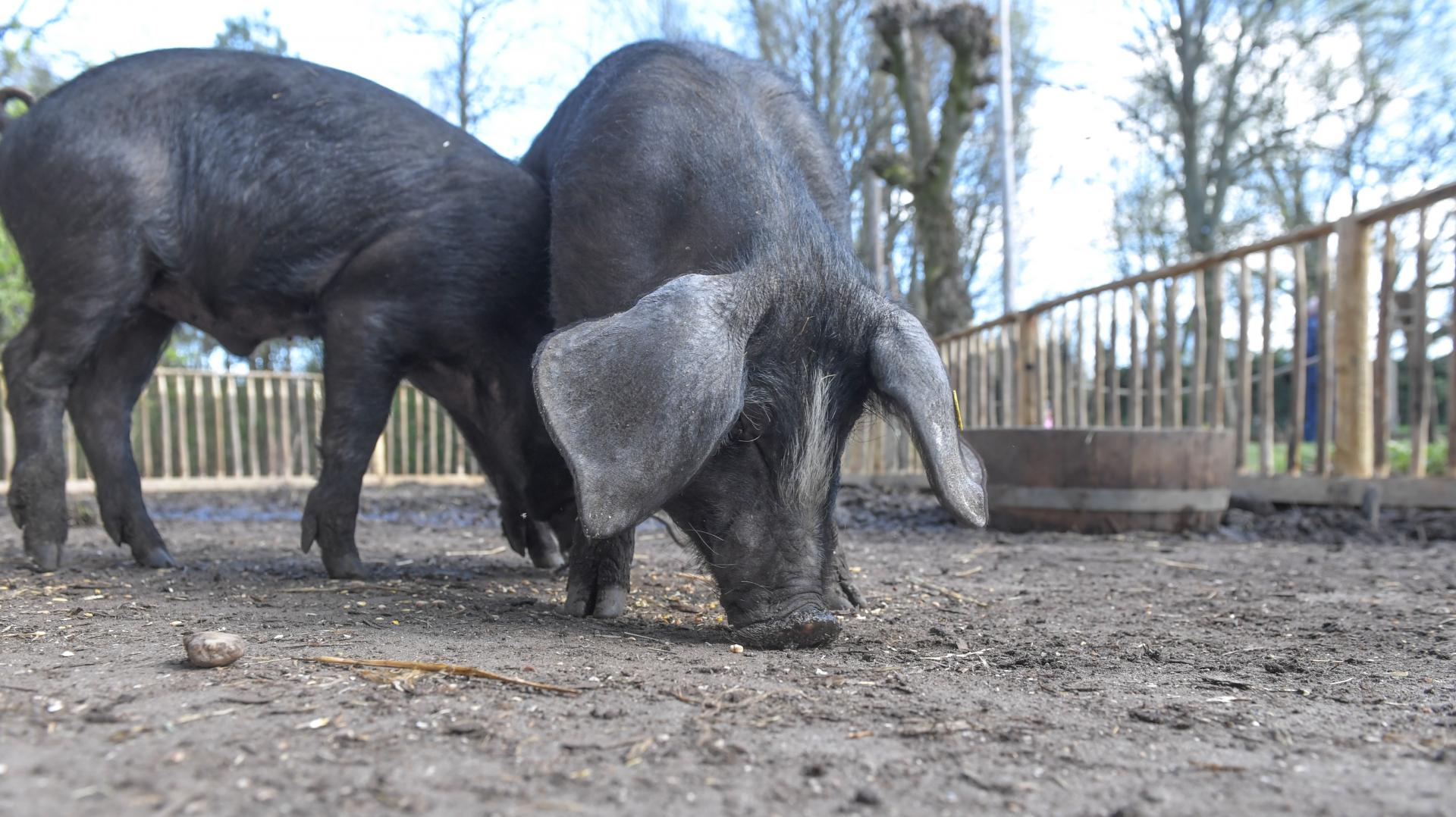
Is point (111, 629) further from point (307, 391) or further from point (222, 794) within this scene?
point (307, 391)

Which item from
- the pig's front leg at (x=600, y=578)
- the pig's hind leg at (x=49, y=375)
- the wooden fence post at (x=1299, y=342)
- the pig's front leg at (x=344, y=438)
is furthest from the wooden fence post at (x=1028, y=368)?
the pig's hind leg at (x=49, y=375)

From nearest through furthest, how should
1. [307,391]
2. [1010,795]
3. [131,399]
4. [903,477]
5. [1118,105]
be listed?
1. [1010,795]
2. [131,399]
3. [903,477]
4. [307,391]
5. [1118,105]

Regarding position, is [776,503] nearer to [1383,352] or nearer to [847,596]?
[847,596]

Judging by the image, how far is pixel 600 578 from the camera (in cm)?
327

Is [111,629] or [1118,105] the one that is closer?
[111,629]

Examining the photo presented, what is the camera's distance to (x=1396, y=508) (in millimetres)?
6305

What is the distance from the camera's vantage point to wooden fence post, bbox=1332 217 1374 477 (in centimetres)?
625

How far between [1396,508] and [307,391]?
11048 mm

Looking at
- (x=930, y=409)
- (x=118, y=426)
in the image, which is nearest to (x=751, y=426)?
(x=930, y=409)

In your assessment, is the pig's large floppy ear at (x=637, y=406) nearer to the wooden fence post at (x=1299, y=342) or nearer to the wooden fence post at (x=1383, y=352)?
the wooden fence post at (x=1383, y=352)

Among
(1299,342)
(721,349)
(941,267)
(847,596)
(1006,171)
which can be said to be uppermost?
(1006,171)

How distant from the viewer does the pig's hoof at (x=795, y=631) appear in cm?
272

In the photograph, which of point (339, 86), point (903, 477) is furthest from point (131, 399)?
point (903, 477)

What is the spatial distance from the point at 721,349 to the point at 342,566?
2.02 meters
